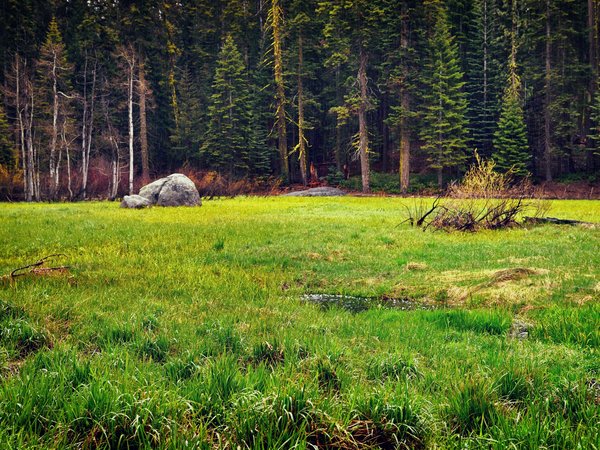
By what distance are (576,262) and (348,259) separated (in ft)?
17.8

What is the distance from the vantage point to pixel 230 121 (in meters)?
49.7

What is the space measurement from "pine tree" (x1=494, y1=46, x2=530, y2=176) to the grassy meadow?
31741 millimetres

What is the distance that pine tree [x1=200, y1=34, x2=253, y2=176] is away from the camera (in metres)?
48.5

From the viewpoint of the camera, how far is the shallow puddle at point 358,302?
7.97 m

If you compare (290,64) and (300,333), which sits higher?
(290,64)

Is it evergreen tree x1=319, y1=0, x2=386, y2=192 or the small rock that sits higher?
evergreen tree x1=319, y1=0, x2=386, y2=192

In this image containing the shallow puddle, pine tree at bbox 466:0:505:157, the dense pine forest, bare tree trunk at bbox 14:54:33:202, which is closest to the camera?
the shallow puddle

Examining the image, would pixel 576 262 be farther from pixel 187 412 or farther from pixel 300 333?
pixel 187 412

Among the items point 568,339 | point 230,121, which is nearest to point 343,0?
point 230,121

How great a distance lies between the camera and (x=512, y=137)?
43000 mm

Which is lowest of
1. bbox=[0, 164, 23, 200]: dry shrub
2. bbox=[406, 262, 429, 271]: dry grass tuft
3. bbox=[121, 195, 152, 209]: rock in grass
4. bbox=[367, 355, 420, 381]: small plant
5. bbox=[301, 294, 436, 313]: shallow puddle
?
bbox=[301, 294, 436, 313]: shallow puddle

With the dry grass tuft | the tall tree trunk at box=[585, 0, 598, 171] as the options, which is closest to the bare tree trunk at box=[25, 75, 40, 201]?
the dry grass tuft

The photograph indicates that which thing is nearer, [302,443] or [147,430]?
[302,443]

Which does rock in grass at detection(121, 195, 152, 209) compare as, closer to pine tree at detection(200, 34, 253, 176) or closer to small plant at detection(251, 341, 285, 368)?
pine tree at detection(200, 34, 253, 176)
